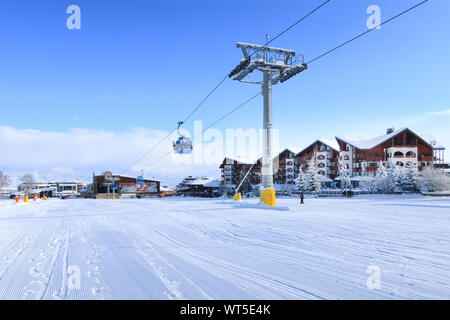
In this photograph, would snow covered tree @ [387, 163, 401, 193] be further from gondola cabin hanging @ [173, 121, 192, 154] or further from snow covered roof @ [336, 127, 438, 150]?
gondola cabin hanging @ [173, 121, 192, 154]

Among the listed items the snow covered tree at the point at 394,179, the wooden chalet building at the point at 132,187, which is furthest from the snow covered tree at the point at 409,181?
the wooden chalet building at the point at 132,187

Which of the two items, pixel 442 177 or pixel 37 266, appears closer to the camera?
pixel 37 266

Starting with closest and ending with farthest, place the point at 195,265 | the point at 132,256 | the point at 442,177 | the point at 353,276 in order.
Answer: the point at 353,276 → the point at 195,265 → the point at 132,256 → the point at 442,177

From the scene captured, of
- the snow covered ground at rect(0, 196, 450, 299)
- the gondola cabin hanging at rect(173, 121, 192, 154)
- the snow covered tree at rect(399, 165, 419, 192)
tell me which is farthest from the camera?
the snow covered tree at rect(399, 165, 419, 192)

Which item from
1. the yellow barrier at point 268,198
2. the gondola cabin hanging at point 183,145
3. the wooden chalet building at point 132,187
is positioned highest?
the gondola cabin hanging at point 183,145

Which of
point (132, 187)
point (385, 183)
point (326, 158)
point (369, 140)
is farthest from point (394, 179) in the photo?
point (132, 187)

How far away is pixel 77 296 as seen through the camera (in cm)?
332

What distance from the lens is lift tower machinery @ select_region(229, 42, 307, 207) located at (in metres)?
16.5

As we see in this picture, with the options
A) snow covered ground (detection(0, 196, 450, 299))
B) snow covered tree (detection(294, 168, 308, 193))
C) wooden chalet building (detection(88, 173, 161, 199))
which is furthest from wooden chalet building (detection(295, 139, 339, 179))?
snow covered ground (detection(0, 196, 450, 299))

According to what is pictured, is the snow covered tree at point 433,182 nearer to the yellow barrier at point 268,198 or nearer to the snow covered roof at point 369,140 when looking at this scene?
the snow covered roof at point 369,140

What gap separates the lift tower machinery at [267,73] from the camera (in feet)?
54.3
